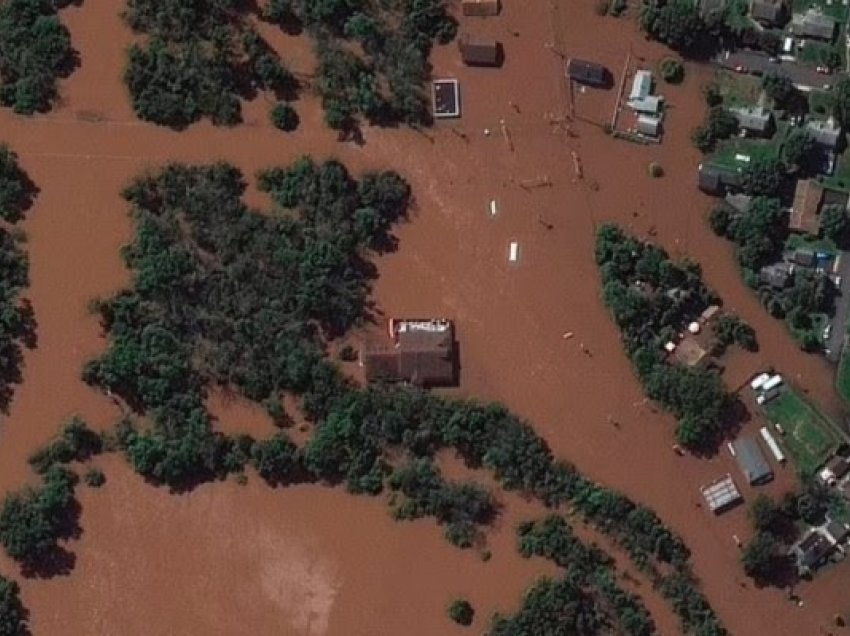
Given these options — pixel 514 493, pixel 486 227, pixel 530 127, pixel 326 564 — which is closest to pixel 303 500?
pixel 326 564

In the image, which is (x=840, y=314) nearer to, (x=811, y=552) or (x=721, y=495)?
(x=721, y=495)

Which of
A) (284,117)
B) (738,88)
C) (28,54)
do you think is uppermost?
(28,54)

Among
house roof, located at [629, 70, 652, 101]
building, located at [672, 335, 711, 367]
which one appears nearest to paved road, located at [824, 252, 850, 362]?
building, located at [672, 335, 711, 367]

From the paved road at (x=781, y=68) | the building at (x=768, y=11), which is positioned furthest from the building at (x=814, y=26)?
the paved road at (x=781, y=68)

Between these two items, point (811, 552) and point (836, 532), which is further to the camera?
point (836, 532)

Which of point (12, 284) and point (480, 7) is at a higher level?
point (480, 7)

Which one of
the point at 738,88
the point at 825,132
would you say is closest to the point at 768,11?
the point at 738,88
